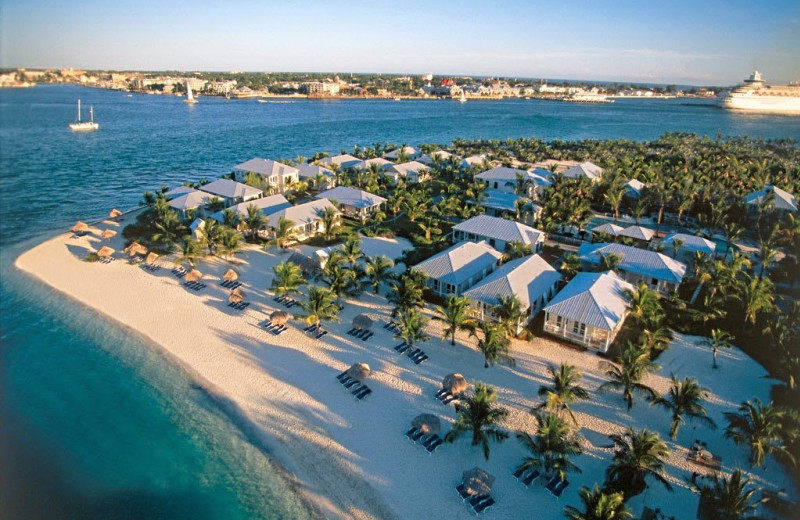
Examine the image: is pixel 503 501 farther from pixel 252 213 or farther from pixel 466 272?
pixel 252 213

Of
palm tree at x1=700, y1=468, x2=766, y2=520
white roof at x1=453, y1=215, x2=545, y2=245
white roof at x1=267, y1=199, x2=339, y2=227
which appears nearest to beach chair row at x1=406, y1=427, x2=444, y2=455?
palm tree at x1=700, y1=468, x2=766, y2=520

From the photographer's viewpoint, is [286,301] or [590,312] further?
[286,301]

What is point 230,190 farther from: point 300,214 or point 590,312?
point 590,312

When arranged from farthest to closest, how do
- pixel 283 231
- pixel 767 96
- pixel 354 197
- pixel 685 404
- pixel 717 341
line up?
pixel 767 96, pixel 354 197, pixel 283 231, pixel 717 341, pixel 685 404

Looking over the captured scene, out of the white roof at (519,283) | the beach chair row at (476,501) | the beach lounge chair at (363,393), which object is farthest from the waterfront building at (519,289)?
the beach chair row at (476,501)

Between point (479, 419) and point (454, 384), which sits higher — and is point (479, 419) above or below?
above

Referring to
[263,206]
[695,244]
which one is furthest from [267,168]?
[695,244]
